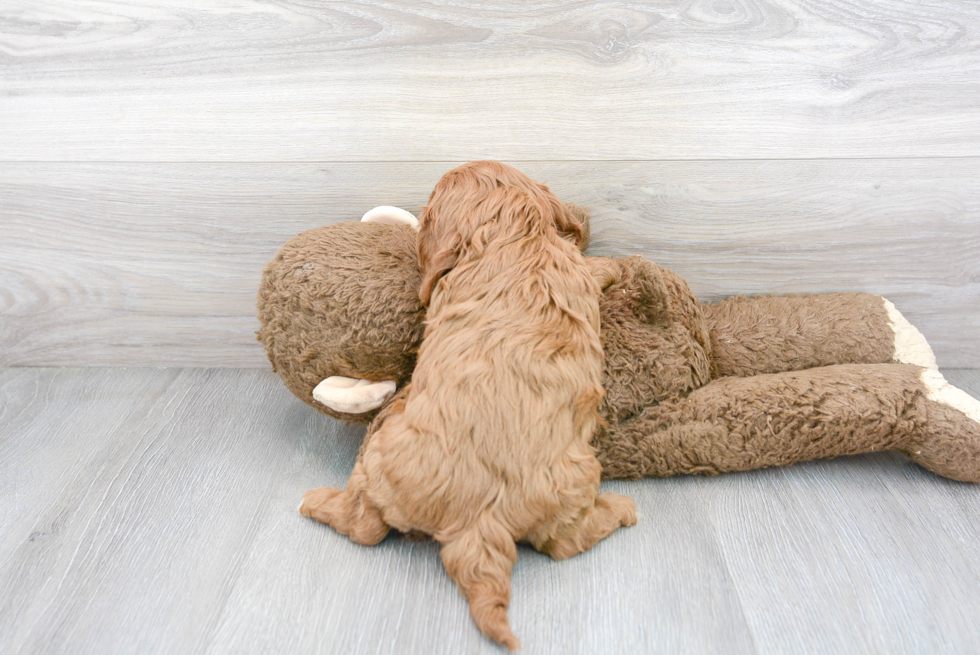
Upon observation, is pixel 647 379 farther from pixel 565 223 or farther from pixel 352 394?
pixel 352 394

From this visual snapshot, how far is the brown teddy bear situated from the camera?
1.13 m

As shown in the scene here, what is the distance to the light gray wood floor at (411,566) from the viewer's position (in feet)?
2.92

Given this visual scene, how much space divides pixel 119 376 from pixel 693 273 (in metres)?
1.32

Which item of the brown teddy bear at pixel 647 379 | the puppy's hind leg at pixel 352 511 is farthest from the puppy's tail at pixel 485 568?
the brown teddy bear at pixel 647 379

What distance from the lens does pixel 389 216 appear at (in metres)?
1.29

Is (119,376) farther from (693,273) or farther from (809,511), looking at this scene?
(809,511)

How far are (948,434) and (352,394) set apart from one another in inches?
38.9

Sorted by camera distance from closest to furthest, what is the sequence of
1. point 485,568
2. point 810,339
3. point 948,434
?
point 485,568
point 948,434
point 810,339

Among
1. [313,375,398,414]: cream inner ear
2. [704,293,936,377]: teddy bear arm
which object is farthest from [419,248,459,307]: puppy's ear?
[704,293,936,377]: teddy bear arm

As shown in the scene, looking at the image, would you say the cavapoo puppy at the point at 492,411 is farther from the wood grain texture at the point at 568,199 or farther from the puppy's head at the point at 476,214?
the wood grain texture at the point at 568,199

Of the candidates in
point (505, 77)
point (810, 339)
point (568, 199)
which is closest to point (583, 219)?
point (568, 199)

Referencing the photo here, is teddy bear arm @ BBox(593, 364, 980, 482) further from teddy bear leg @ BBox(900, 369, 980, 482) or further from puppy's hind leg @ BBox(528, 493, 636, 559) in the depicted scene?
puppy's hind leg @ BBox(528, 493, 636, 559)

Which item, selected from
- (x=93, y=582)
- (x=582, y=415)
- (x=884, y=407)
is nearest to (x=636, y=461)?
(x=582, y=415)

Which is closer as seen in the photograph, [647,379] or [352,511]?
[352,511]
